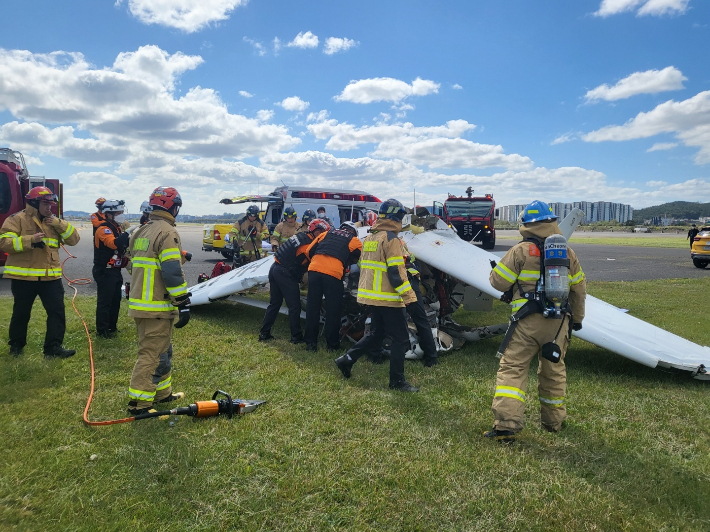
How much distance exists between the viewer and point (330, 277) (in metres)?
5.59

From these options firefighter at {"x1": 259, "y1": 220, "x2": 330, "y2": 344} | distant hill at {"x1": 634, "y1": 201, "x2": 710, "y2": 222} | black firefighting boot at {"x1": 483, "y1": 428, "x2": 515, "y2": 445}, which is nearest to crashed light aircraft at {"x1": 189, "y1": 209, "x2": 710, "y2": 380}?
firefighter at {"x1": 259, "y1": 220, "x2": 330, "y2": 344}

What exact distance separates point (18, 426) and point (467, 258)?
16.0ft

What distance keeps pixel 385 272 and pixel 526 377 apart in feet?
5.20

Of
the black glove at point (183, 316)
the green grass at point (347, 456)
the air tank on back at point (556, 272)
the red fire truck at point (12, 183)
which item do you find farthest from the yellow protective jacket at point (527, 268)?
the red fire truck at point (12, 183)

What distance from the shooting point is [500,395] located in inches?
136

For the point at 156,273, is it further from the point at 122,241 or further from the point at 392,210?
the point at 392,210

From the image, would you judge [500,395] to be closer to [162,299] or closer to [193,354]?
[162,299]

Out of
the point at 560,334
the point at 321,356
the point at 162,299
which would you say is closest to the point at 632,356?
the point at 560,334

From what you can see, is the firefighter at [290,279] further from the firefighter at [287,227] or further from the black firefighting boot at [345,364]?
the firefighter at [287,227]

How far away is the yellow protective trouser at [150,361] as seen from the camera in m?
3.78

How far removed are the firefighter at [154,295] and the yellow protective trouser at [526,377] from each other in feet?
8.49

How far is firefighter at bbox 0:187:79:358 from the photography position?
4.86 metres

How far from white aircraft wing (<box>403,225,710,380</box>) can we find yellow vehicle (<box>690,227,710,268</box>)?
13857 millimetres

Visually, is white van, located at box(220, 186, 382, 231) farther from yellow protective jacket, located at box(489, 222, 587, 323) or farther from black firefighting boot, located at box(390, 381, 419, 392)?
yellow protective jacket, located at box(489, 222, 587, 323)
